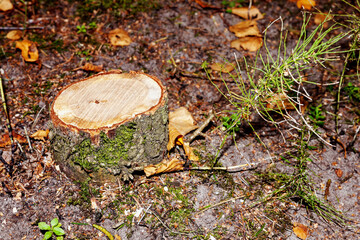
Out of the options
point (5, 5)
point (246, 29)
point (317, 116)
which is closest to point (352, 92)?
point (317, 116)

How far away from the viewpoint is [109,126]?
1.98 metres

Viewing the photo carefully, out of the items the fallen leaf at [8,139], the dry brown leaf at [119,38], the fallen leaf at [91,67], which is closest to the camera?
the fallen leaf at [8,139]

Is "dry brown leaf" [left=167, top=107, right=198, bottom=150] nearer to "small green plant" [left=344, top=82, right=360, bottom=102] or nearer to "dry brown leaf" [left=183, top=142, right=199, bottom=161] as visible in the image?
"dry brown leaf" [left=183, top=142, right=199, bottom=161]

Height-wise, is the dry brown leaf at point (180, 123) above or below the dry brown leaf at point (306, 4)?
below

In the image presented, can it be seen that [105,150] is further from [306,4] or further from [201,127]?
[306,4]

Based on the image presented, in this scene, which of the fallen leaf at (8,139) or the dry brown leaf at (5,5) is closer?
the fallen leaf at (8,139)

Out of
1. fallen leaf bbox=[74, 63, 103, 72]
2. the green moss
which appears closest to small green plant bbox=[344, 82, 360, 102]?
the green moss

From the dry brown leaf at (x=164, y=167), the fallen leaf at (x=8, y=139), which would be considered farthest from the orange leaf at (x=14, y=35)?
the dry brown leaf at (x=164, y=167)

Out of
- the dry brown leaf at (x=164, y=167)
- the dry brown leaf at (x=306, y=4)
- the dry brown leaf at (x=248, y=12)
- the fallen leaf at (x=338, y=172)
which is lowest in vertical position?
the fallen leaf at (x=338, y=172)

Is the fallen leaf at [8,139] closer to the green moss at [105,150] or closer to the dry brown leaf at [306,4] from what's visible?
the green moss at [105,150]

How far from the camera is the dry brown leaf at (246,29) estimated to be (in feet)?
11.0

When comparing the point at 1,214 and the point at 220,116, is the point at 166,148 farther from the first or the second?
the point at 1,214

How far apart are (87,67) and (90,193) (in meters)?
1.23

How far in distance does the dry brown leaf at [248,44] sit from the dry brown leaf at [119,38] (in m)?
1.10
